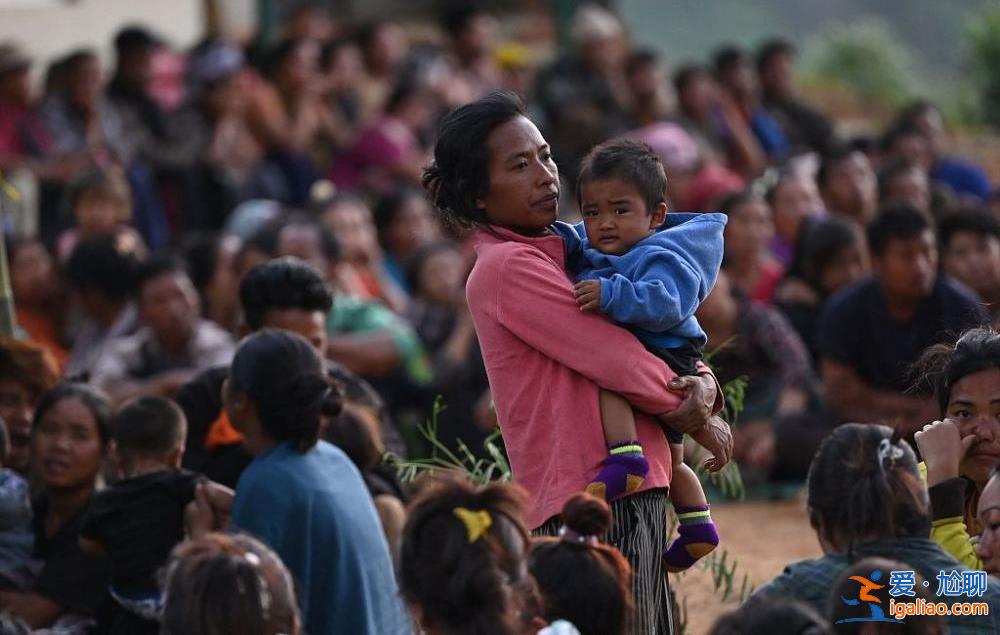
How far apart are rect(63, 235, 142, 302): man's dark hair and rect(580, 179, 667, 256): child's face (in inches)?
205

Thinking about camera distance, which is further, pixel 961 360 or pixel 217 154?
pixel 217 154

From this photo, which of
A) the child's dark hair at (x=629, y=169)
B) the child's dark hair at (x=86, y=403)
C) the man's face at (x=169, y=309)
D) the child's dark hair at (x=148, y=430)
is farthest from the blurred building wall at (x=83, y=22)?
the child's dark hair at (x=629, y=169)

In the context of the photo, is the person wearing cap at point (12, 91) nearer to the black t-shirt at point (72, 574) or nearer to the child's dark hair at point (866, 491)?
the black t-shirt at point (72, 574)

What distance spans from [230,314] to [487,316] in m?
5.44

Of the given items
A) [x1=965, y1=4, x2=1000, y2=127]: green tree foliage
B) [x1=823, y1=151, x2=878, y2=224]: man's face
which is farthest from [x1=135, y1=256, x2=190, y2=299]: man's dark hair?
[x1=965, y1=4, x2=1000, y2=127]: green tree foliage

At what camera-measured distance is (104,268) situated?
9508 mm

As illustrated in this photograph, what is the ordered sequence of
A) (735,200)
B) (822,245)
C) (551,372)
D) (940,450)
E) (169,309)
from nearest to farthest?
1. (551,372)
2. (940,450)
3. (169,309)
4. (822,245)
5. (735,200)

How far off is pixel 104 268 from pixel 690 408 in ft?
18.5

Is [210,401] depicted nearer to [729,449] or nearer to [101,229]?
[729,449]

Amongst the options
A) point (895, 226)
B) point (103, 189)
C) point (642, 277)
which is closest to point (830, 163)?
point (895, 226)

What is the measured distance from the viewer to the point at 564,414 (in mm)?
4500

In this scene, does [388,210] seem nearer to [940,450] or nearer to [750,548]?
[750,548]

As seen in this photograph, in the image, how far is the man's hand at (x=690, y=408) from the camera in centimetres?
452

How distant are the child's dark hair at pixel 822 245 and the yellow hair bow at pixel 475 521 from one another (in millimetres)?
6678
